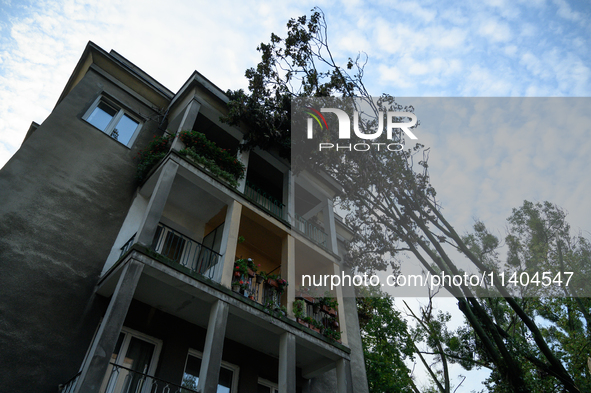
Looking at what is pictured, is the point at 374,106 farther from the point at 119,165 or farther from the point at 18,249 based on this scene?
the point at 18,249

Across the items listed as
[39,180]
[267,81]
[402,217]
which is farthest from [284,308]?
[267,81]

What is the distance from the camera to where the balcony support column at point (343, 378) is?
33.8 feet

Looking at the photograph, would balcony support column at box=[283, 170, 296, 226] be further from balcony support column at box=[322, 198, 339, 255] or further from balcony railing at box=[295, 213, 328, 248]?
balcony support column at box=[322, 198, 339, 255]

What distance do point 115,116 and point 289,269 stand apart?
788cm

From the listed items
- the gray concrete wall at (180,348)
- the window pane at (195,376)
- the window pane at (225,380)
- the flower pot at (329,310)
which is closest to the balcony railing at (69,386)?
the gray concrete wall at (180,348)

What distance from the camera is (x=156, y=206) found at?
901 centimetres

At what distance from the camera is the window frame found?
1166 centimetres

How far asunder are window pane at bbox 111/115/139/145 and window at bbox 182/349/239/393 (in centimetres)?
719

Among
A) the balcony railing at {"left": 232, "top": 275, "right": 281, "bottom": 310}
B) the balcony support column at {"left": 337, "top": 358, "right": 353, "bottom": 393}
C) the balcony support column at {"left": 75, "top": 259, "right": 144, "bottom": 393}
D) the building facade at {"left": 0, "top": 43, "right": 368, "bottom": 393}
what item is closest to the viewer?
the balcony support column at {"left": 75, "top": 259, "right": 144, "bottom": 393}

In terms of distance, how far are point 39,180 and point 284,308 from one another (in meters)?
7.25

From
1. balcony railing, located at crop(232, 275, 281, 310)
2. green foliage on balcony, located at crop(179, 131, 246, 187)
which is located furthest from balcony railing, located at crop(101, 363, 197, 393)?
green foliage on balcony, located at crop(179, 131, 246, 187)

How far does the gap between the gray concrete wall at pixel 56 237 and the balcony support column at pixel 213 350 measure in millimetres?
2559

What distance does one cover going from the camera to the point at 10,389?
6430 mm
